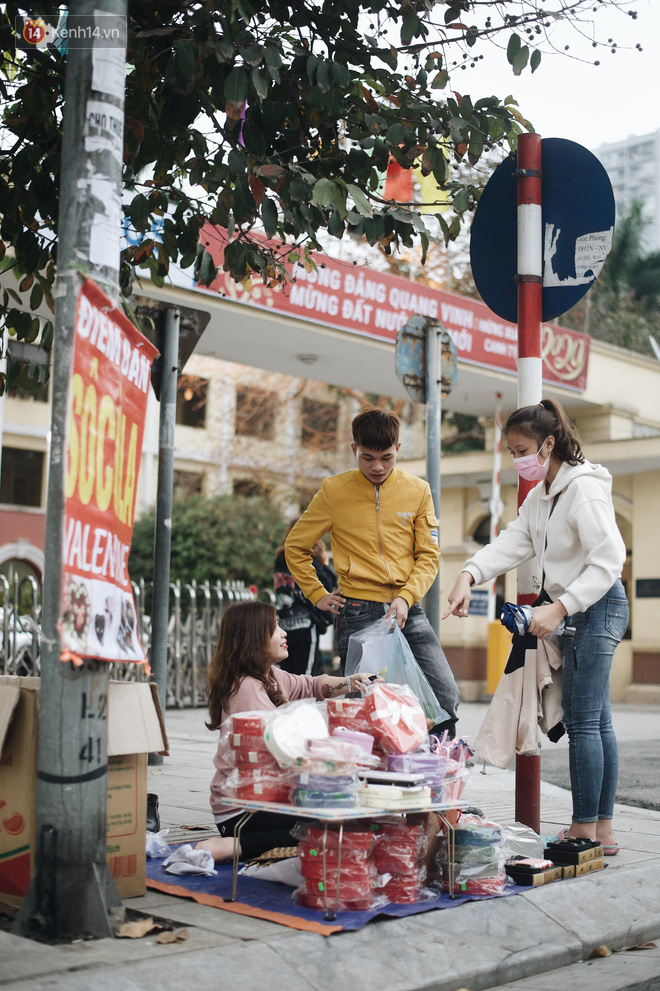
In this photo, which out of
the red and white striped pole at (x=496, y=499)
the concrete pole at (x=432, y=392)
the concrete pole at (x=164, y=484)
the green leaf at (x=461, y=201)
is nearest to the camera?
the green leaf at (x=461, y=201)

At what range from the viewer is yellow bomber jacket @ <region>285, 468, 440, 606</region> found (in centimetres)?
506

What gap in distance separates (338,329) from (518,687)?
25.9ft

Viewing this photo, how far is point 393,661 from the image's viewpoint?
15.2 ft

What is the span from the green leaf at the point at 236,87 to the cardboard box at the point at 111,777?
2.28 meters

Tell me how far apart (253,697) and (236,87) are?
95.5 inches

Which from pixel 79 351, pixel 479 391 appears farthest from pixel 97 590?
pixel 479 391

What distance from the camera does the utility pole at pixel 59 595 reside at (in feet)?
10.6

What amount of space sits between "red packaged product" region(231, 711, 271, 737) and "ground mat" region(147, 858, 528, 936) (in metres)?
0.57

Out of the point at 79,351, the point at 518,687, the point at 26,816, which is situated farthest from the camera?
the point at 518,687

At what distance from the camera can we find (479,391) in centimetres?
1537

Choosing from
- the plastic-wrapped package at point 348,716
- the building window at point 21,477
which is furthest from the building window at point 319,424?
the plastic-wrapped package at point 348,716

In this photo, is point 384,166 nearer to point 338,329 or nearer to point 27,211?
point 27,211

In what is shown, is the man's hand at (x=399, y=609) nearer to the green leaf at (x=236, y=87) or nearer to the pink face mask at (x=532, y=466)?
the pink face mask at (x=532, y=466)

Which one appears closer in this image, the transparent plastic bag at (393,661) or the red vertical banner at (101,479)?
the red vertical banner at (101,479)
